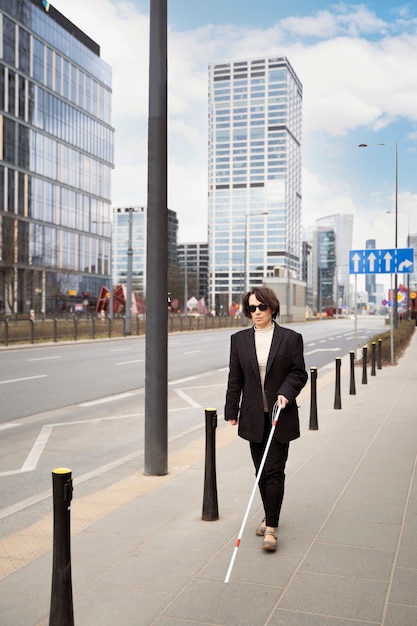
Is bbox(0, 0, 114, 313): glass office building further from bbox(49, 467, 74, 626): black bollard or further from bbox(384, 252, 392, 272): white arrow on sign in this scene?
bbox(49, 467, 74, 626): black bollard

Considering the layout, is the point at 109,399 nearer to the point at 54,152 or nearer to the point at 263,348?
the point at 263,348

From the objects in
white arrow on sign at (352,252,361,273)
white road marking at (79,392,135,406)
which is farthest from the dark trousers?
white arrow on sign at (352,252,361,273)

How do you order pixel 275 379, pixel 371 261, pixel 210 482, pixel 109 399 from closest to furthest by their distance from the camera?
1. pixel 275 379
2. pixel 210 482
3. pixel 109 399
4. pixel 371 261

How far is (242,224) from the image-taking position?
18912cm

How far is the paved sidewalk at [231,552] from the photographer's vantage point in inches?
135

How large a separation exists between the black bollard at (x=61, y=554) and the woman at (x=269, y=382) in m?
1.66

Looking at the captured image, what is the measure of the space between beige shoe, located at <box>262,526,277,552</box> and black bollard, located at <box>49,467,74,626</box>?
5.09 feet

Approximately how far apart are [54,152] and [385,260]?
2705 inches

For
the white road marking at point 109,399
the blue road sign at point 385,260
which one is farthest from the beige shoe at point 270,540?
the blue road sign at point 385,260

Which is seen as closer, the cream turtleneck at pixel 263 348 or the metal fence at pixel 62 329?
the cream turtleneck at pixel 263 348

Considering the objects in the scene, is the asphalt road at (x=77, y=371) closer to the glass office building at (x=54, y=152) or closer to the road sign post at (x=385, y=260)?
the road sign post at (x=385, y=260)

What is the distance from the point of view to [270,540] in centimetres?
432

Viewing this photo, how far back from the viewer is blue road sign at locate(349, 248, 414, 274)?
60.8 ft

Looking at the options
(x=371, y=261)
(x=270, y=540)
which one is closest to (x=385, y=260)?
(x=371, y=261)
